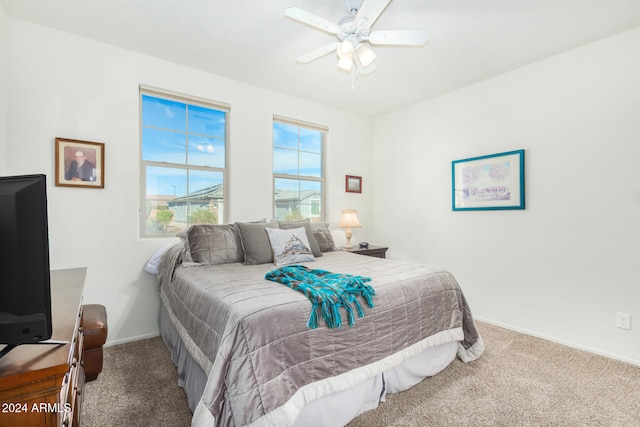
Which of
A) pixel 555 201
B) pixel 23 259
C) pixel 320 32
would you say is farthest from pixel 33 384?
pixel 555 201

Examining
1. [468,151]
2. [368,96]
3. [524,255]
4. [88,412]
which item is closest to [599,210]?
[524,255]

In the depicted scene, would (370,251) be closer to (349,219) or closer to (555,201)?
(349,219)

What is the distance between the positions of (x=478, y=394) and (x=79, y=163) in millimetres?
3396

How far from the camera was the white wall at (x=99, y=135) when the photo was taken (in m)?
2.38

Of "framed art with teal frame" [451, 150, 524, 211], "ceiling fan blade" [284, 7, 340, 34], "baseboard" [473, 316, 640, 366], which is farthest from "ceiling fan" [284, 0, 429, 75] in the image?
"baseboard" [473, 316, 640, 366]

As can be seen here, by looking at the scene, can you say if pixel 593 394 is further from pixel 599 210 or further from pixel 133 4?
pixel 133 4

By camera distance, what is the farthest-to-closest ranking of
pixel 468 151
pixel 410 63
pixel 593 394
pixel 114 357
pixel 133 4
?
1. pixel 468 151
2. pixel 410 63
3. pixel 114 357
4. pixel 133 4
5. pixel 593 394

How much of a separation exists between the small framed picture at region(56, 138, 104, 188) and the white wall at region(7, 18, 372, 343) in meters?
0.05

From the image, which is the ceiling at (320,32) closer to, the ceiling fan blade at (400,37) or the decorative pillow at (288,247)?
the ceiling fan blade at (400,37)

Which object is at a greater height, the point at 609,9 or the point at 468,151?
the point at 609,9

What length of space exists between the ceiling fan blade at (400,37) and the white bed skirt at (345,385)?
200cm

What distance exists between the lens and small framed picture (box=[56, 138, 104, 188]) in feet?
8.10

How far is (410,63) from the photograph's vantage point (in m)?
2.98

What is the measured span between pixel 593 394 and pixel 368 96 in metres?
3.39
